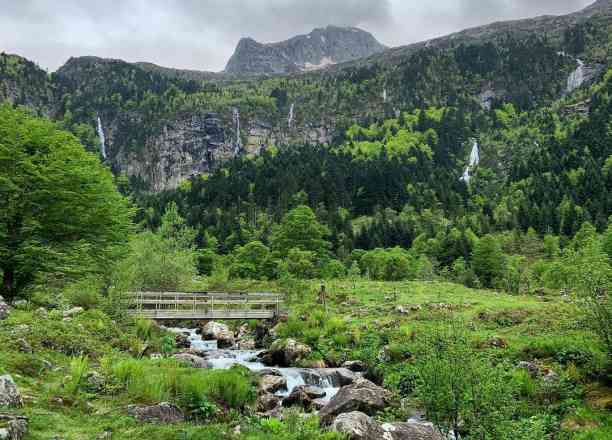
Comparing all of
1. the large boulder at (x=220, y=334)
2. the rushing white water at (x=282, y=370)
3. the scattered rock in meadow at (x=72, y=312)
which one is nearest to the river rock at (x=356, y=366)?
the rushing white water at (x=282, y=370)

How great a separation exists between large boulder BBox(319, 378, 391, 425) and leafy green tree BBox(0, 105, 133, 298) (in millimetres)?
16492

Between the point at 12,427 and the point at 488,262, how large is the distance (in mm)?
61209

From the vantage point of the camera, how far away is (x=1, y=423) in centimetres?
855

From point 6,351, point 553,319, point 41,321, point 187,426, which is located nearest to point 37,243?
point 41,321

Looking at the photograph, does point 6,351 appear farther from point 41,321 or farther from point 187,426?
point 187,426

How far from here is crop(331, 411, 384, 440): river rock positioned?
37.4 ft

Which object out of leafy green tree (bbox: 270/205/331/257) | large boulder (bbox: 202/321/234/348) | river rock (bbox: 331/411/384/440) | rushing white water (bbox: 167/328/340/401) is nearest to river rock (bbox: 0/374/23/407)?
river rock (bbox: 331/411/384/440)

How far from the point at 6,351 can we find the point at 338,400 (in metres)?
10.7

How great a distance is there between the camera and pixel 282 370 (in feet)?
76.1

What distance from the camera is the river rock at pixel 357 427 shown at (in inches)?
449

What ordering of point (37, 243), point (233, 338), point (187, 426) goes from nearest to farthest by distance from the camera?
point (187, 426) < point (37, 243) < point (233, 338)

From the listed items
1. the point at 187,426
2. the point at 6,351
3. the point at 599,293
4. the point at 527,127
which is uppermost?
the point at 527,127

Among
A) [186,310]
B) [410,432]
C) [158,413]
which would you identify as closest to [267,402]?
[158,413]

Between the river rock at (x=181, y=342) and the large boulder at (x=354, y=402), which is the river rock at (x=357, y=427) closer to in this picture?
the large boulder at (x=354, y=402)
